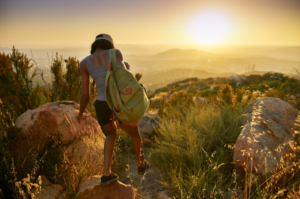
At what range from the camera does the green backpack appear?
1890 mm

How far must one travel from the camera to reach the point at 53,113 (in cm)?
280

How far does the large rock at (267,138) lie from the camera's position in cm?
223

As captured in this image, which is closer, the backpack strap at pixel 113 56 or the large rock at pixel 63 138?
the backpack strap at pixel 113 56

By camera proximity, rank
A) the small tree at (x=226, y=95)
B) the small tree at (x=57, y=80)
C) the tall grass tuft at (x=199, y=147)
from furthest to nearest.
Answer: the small tree at (x=226, y=95) < the small tree at (x=57, y=80) < the tall grass tuft at (x=199, y=147)

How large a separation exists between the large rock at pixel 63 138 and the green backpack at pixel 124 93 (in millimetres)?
1288

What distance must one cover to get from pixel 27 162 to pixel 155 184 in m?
2.01

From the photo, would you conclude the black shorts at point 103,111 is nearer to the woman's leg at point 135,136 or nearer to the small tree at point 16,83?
the woman's leg at point 135,136

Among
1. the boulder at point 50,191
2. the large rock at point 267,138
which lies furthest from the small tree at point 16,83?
the large rock at point 267,138

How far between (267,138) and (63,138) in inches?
134

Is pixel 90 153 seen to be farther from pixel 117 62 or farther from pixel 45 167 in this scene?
pixel 117 62

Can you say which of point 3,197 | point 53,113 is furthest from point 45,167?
point 53,113

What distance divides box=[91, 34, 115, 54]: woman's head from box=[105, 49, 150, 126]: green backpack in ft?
1.11

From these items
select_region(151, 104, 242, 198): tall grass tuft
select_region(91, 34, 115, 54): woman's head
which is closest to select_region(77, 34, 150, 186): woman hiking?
select_region(91, 34, 115, 54): woman's head

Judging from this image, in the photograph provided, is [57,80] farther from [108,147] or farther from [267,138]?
[267,138]
